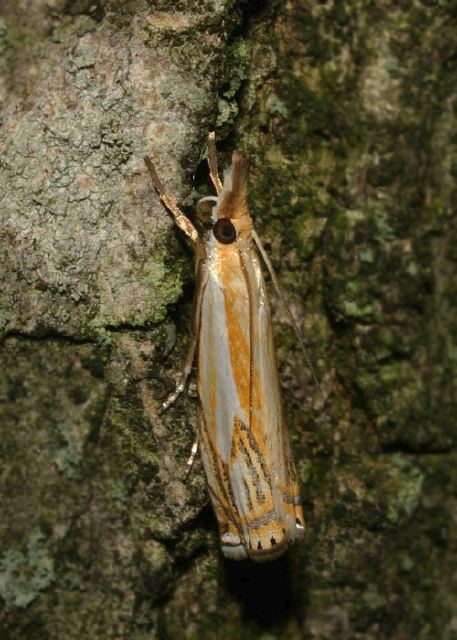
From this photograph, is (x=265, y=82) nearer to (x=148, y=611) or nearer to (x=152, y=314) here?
(x=152, y=314)

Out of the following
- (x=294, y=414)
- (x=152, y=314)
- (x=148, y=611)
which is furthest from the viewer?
(x=294, y=414)

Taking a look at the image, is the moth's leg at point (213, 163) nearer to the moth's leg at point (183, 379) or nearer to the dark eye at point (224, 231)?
the dark eye at point (224, 231)

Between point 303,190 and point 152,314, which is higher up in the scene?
point 303,190

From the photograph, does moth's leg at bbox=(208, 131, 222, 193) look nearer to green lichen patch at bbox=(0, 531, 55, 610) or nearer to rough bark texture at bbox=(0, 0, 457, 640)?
rough bark texture at bbox=(0, 0, 457, 640)

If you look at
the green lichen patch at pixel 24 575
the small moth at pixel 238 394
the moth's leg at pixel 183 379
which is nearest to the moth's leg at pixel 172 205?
the small moth at pixel 238 394

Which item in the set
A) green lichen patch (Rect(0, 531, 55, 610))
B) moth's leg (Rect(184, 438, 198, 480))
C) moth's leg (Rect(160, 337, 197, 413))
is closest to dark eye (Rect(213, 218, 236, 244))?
moth's leg (Rect(160, 337, 197, 413))

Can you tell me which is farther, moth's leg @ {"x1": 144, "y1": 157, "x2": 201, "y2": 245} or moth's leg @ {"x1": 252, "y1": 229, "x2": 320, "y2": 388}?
moth's leg @ {"x1": 252, "y1": 229, "x2": 320, "y2": 388}

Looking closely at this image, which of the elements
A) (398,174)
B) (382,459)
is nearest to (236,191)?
(398,174)
